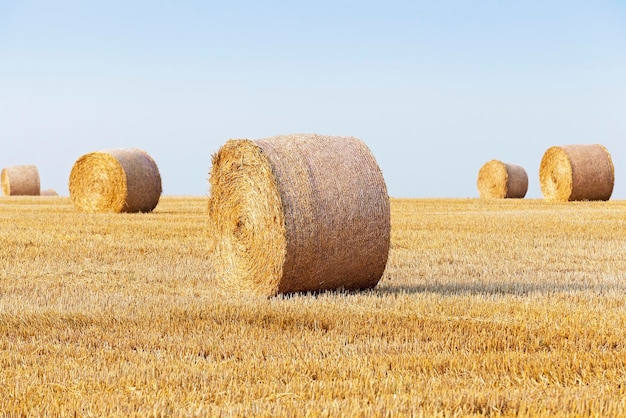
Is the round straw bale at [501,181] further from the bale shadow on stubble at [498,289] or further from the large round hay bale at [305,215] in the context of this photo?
the large round hay bale at [305,215]

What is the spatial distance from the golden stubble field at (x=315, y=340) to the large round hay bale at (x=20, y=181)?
26733 millimetres

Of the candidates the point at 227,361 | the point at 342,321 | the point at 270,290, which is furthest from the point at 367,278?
the point at 227,361

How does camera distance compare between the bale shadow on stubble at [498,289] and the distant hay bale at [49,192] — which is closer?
the bale shadow on stubble at [498,289]

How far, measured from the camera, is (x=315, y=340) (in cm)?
614

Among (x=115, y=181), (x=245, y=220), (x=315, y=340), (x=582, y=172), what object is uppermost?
(x=582, y=172)

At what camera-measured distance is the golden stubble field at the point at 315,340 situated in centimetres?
448

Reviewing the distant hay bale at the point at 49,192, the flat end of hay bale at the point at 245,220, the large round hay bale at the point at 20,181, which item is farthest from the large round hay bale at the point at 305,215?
the distant hay bale at the point at 49,192

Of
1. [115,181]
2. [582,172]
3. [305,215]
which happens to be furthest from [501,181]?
[305,215]

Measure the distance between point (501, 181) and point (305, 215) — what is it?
25.7m

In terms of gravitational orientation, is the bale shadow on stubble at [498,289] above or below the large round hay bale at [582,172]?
below

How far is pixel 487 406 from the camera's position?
4.39 meters

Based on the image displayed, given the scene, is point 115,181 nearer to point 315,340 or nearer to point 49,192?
point 315,340

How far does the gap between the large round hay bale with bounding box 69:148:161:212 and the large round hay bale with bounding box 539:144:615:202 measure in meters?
13.0

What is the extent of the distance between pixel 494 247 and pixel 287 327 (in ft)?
25.3
